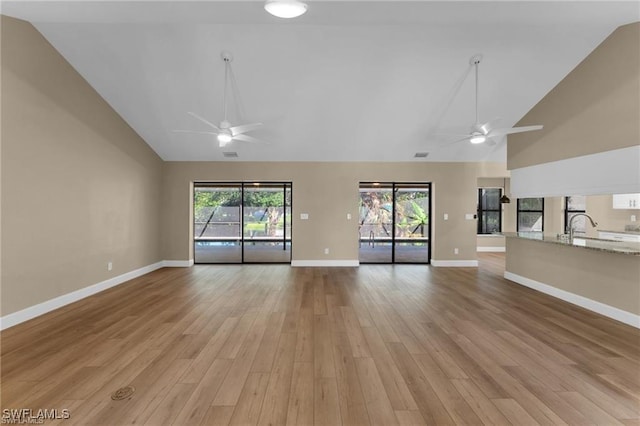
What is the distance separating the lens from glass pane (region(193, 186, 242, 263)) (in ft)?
24.6

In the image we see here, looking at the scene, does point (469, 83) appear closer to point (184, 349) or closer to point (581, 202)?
point (581, 202)

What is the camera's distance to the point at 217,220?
799 cm

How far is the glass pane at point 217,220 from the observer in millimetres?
7508

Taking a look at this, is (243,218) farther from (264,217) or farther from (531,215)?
(531,215)

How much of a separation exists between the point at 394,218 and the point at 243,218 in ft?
13.0

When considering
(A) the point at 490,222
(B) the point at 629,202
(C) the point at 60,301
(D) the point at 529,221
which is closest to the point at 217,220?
(C) the point at 60,301

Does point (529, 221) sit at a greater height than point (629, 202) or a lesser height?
lesser

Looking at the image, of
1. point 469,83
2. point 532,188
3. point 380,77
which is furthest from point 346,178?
point 532,188

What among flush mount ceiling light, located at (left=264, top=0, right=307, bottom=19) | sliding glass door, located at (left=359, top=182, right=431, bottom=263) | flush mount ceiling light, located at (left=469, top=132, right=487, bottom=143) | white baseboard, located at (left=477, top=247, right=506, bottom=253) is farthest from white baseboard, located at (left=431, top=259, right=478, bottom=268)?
flush mount ceiling light, located at (left=264, top=0, right=307, bottom=19)

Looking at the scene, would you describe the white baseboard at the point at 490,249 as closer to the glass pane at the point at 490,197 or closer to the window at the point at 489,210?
the window at the point at 489,210

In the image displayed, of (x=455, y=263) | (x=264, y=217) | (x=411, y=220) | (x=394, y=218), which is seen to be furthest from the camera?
(x=411, y=220)

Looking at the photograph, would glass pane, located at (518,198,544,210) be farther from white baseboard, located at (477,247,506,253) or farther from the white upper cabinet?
the white upper cabinet

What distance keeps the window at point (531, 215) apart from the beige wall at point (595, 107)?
492 centimetres

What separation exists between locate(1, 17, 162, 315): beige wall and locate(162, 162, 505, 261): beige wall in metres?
1.34
